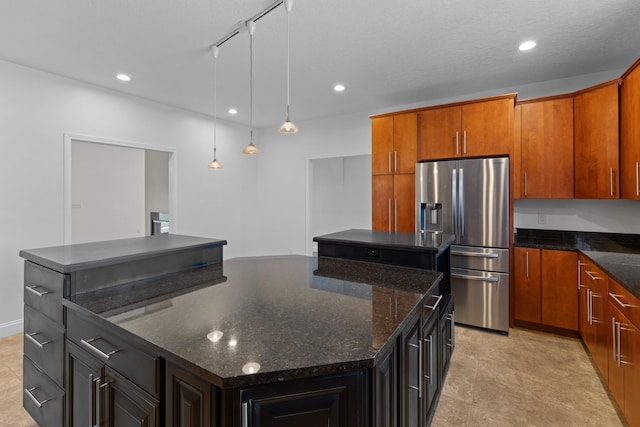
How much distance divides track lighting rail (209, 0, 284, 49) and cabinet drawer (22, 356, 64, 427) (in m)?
2.63

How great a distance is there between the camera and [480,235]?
3.26 meters

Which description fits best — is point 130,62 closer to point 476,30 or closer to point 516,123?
point 476,30

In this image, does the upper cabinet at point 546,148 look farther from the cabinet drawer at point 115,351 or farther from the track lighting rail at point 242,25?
the cabinet drawer at point 115,351

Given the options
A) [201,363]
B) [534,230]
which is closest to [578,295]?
[534,230]

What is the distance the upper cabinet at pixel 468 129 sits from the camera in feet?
10.6

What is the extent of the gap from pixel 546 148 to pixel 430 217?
136 centimetres

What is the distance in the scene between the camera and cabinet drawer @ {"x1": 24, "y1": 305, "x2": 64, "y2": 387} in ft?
5.02

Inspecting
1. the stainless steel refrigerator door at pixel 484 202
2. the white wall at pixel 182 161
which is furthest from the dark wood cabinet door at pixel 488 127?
the white wall at pixel 182 161

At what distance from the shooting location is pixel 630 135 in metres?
2.61

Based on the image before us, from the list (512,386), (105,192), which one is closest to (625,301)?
(512,386)

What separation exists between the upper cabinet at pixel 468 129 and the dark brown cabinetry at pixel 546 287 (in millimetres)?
1123

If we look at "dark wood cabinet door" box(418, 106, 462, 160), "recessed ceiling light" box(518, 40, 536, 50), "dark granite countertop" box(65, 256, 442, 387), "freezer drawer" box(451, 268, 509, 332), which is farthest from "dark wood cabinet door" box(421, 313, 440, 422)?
"recessed ceiling light" box(518, 40, 536, 50)

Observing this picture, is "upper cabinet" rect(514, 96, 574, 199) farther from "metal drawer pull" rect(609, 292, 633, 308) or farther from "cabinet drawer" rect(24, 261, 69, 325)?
"cabinet drawer" rect(24, 261, 69, 325)

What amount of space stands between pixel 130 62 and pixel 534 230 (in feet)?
15.7
